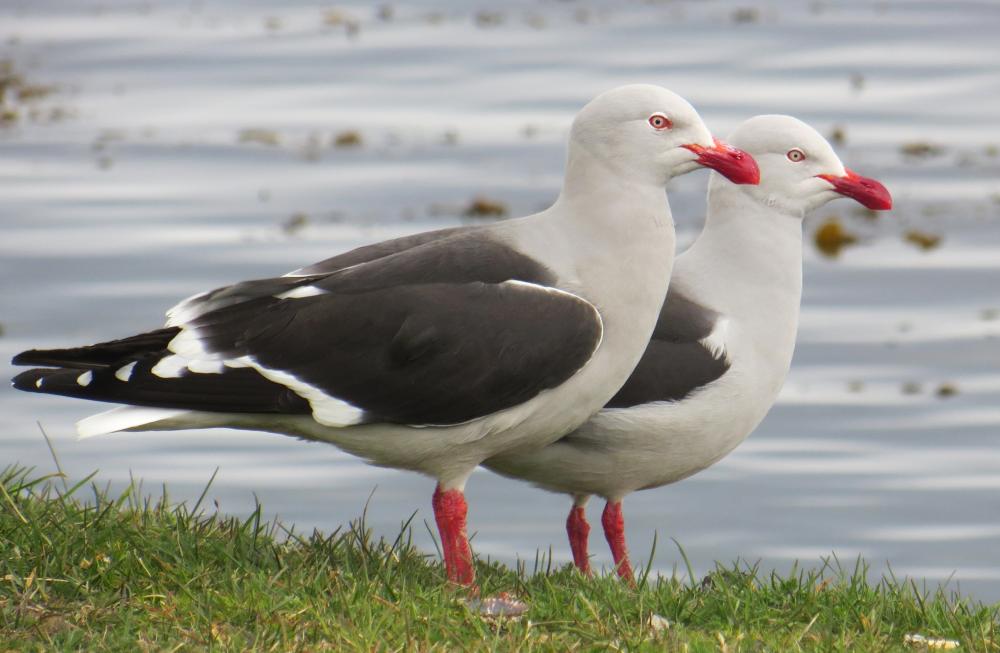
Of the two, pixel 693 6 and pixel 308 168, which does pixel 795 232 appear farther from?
pixel 693 6

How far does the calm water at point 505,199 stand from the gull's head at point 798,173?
3.08m

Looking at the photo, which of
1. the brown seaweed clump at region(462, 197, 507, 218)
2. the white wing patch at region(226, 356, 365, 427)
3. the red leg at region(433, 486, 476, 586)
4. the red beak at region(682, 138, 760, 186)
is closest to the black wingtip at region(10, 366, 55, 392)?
the white wing patch at region(226, 356, 365, 427)

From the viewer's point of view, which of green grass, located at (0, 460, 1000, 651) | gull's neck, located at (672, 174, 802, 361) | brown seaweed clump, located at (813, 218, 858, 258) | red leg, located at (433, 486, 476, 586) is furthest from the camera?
brown seaweed clump, located at (813, 218, 858, 258)

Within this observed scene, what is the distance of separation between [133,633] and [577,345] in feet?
5.86

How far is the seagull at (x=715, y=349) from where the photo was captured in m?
7.44

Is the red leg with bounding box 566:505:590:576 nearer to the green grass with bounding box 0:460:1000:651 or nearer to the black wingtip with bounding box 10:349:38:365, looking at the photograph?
the green grass with bounding box 0:460:1000:651

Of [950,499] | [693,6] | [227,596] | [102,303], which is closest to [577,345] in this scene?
[227,596]

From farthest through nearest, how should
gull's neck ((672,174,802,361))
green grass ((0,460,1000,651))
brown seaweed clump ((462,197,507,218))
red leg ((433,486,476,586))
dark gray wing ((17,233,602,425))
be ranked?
1. brown seaweed clump ((462,197,507,218))
2. gull's neck ((672,174,802,361))
3. red leg ((433,486,476,586))
4. dark gray wing ((17,233,602,425))
5. green grass ((0,460,1000,651))

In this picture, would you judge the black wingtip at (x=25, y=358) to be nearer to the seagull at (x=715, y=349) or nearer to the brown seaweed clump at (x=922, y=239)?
the seagull at (x=715, y=349)

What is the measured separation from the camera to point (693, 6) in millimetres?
23375

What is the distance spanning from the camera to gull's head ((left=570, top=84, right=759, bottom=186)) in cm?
708

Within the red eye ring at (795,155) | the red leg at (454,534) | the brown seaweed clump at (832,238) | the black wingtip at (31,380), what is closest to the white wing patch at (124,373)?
the black wingtip at (31,380)

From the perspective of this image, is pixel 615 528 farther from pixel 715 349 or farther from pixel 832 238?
pixel 832 238

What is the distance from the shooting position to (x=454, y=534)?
689cm
